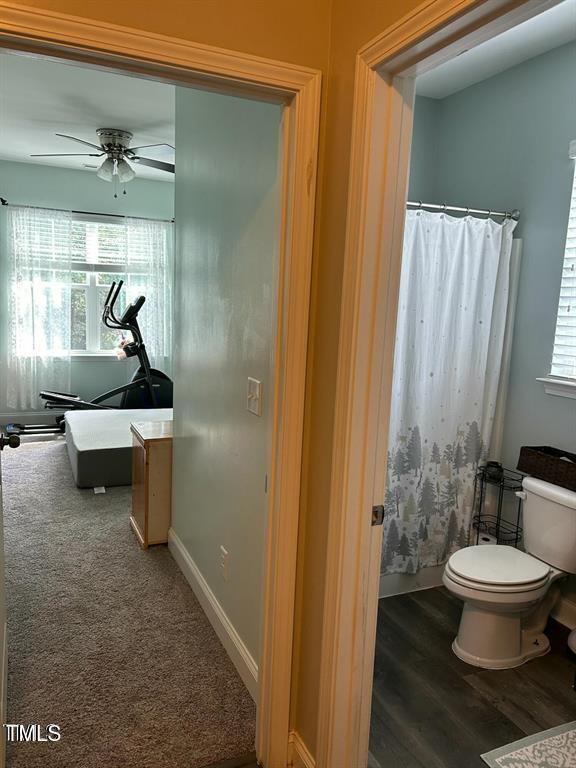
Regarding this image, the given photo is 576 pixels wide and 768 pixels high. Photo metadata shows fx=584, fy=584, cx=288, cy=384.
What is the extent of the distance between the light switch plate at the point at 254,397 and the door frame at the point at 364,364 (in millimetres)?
540

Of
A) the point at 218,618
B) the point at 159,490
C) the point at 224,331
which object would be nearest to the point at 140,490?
the point at 159,490

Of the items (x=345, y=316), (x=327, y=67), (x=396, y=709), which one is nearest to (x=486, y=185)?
(x=327, y=67)

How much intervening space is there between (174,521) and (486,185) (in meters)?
2.42

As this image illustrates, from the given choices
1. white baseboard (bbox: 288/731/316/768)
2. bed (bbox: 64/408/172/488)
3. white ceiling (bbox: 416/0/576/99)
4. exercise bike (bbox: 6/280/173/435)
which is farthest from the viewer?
exercise bike (bbox: 6/280/173/435)

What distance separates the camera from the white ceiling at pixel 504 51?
2368 mm

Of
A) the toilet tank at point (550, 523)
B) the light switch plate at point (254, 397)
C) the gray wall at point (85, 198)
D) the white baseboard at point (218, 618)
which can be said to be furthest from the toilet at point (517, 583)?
the gray wall at point (85, 198)

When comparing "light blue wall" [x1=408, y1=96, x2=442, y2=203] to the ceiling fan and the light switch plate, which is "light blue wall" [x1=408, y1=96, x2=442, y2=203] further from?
the ceiling fan

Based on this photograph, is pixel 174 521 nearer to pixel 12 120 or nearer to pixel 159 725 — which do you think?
pixel 159 725

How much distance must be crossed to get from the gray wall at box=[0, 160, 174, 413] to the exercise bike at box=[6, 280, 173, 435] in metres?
0.37

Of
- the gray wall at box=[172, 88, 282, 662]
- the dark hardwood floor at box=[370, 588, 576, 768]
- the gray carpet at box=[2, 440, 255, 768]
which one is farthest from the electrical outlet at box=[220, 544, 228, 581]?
the dark hardwood floor at box=[370, 588, 576, 768]

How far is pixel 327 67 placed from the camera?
1.50 metres

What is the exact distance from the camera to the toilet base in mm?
2338

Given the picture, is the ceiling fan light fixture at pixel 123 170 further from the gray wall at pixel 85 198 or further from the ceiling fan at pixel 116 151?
the gray wall at pixel 85 198

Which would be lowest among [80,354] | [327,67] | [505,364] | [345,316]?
[80,354]
